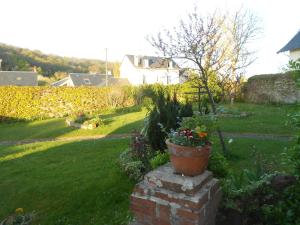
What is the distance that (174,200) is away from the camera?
8.73ft

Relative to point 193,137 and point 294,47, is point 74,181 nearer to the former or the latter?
point 193,137

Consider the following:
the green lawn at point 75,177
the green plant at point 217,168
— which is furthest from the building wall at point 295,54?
the green plant at point 217,168

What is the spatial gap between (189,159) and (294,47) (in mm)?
22117

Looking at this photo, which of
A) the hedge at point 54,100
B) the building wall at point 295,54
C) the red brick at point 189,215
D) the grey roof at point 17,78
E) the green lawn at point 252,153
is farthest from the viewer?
the grey roof at point 17,78

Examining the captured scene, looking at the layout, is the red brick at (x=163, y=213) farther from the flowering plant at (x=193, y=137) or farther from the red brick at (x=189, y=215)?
the flowering plant at (x=193, y=137)

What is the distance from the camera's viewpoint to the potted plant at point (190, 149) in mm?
2867

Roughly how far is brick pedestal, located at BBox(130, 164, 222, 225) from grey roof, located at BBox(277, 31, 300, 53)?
21742 millimetres

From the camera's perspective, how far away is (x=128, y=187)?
5156mm

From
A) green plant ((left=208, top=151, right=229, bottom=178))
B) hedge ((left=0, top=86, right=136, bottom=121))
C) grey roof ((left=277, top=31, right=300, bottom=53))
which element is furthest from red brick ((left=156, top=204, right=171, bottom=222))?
grey roof ((left=277, top=31, right=300, bottom=53))

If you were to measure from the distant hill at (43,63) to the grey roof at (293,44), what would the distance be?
143ft

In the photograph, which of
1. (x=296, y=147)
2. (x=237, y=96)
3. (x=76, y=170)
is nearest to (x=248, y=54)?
(x=237, y=96)

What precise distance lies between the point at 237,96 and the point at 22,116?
1613cm

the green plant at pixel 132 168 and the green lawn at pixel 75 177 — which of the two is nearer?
the green lawn at pixel 75 177

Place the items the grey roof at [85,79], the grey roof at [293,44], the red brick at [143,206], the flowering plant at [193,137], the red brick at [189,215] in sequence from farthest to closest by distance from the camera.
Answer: the grey roof at [85,79], the grey roof at [293,44], the flowering plant at [193,137], the red brick at [143,206], the red brick at [189,215]
